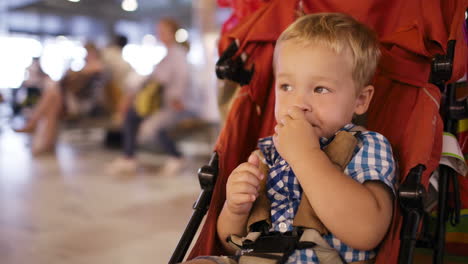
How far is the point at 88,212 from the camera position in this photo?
10.4ft

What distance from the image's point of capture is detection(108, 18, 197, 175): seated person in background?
14.9ft

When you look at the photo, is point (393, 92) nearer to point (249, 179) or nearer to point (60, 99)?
point (249, 179)

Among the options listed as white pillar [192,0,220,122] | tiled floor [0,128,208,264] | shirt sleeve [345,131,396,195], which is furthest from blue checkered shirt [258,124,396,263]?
white pillar [192,0,220,122]

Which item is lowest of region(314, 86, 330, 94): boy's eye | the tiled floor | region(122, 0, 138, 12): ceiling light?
the tiled floor

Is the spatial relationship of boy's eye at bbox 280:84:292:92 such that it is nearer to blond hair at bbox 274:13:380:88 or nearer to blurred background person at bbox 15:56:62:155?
blond hair at bbox 274:13:380:88

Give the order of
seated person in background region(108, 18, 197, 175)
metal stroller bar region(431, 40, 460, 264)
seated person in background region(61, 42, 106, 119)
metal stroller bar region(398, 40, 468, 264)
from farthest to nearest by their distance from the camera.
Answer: seated person in background region(61, 42, 106, 119), seated person in background region(108, 18, 197, 175), metal stroller bar region(431, 40, 460, 264), metal stroller bar region(398, 40, 468, 264)

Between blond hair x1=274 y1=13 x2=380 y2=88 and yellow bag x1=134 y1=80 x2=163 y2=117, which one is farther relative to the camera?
yellow bag x1=134 y1=80 x2=163 y2=117

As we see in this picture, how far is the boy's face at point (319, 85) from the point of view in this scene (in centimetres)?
109

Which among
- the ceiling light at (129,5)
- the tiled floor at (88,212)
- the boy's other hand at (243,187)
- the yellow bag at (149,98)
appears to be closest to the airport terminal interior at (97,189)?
the tiled floor at (88,212)

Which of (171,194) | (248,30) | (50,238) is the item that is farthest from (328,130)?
(171,194)

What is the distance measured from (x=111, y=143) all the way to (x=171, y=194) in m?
2.86

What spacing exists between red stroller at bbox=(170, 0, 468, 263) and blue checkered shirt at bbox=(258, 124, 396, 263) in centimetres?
5

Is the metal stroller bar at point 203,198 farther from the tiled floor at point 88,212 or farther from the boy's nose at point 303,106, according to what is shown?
the tiled floor at point 88,212

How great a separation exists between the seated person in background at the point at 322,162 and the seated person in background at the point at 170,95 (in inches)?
134
